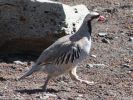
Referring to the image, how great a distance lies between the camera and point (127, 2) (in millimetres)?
15414

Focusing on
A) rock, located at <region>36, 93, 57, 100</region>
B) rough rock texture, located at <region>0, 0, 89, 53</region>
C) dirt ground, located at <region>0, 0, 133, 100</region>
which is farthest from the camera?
rough rock texture, located at <region>0, 0, 89, 53</region>

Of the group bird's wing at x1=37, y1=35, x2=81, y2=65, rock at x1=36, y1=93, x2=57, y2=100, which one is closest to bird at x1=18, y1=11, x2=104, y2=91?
bird's wing at x1=37, y1=35, x2=81, y2=65

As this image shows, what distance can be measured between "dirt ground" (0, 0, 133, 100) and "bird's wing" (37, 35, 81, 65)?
0.43m

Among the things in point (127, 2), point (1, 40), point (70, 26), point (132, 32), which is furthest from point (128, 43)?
point (127, 2)

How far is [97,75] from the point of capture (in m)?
10.0

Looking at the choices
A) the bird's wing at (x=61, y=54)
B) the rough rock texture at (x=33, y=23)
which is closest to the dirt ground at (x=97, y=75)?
the rough rock texture at (x=33, y=23)

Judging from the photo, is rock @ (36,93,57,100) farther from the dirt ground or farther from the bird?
the bird

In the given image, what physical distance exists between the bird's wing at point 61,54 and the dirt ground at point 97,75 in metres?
0.43

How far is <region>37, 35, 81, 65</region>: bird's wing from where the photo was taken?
891 cm

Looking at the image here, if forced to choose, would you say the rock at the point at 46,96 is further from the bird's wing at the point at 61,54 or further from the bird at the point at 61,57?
the bird's wing at the point at 61,54

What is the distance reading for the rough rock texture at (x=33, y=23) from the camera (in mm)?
10680

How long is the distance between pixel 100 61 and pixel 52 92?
2.22 m

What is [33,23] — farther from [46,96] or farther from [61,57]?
[46,96]

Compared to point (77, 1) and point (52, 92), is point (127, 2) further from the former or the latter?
point (52, 92)
